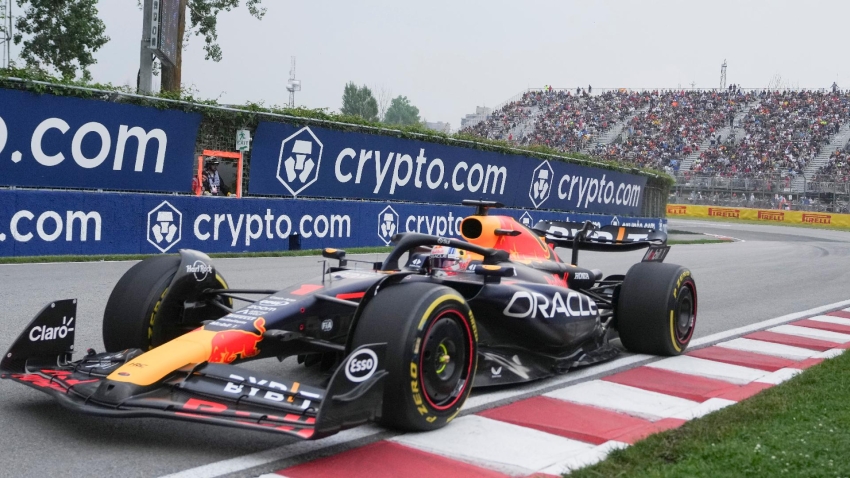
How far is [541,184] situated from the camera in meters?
24.9

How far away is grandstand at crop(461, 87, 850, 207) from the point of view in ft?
159

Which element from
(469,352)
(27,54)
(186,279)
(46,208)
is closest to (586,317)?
(469,352)

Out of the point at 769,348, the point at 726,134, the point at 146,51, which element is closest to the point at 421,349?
the point at 769,348

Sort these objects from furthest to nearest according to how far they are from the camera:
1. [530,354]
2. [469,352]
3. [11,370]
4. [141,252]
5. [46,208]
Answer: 1. [141,252]
2. [46,208]
3. [530,354]
4. [469,352]
5. [11,370]

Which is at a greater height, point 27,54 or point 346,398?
Result: point 27,54

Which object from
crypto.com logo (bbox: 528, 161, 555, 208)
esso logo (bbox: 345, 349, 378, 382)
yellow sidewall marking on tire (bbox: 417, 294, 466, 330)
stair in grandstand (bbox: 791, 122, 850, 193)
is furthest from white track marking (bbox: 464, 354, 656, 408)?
stair in grandstand (bbox: 791, 122, 850, 193)

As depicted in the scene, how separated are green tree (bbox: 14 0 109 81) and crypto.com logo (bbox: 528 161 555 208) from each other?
1606 cm

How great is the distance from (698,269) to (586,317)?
1099 cm

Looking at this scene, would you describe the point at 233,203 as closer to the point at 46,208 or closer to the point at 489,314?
the point at 46,208

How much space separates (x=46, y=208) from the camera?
13070 mm

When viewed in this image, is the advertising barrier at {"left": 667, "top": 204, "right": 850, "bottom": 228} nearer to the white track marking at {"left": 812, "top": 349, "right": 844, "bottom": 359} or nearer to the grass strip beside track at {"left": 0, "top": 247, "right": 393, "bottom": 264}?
the grass strip beside track at {"left": 0, "top": 247, "right": 393, "bottom": 264}

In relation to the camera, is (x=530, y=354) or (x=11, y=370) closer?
(x=11, y=370)

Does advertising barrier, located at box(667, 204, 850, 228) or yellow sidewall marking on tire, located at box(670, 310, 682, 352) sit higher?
advertising barrier, located at box(667, 204, 850, 228)

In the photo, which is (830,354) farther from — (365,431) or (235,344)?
(235,344)
